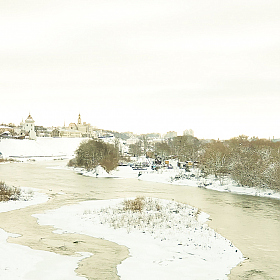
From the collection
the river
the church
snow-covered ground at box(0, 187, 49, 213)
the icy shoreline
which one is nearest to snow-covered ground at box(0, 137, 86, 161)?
the church

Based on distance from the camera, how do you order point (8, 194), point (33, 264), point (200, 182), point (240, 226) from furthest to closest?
1. point (200, 182)
2. point (8, 194)
3. point (240, 226)
4. point (33, 264)

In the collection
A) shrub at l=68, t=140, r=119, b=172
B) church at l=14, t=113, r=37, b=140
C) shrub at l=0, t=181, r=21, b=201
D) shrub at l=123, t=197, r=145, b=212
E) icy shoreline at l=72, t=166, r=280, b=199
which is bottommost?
icy shoreline at l=72, t=166, r=280, b=199

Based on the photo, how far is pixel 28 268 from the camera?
11086mm

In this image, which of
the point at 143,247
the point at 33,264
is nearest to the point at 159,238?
the point at 143,247

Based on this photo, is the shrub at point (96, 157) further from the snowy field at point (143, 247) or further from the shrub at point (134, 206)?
the snowy field at point (143, 247)

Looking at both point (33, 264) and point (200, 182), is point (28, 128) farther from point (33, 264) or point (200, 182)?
point (33, 264)

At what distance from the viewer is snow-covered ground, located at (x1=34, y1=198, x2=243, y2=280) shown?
466 inches

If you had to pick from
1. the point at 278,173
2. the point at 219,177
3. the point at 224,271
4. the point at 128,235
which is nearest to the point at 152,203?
the point at 128,235

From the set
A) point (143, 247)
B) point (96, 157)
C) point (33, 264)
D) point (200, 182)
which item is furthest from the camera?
point (96, 157)

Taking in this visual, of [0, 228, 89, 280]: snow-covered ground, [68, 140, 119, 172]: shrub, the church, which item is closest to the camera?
[0, 228, 89, 280]: snow-covered ground

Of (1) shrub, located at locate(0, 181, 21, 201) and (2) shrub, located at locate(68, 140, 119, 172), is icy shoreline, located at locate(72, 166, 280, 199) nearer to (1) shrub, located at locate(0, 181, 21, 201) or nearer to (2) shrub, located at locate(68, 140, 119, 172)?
(2) shrub, located at locate(68, 140, 119, 172)

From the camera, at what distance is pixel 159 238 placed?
624 inches

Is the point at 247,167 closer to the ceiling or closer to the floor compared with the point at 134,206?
closer to the ceiling

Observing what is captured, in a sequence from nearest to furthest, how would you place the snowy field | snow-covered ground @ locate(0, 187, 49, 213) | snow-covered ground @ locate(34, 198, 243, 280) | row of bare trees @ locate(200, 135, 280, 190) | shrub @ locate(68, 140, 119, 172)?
1. the snowy field
2. snow-covered ground @ locate(34, 198, 243, 280)
3. snow-covered ground @ locate(0, 187, 49, 213)
4. row of bare trees @ locate(200, 135, 280, 190)
5. shrub @ locate(68, 140, 119, 172)
